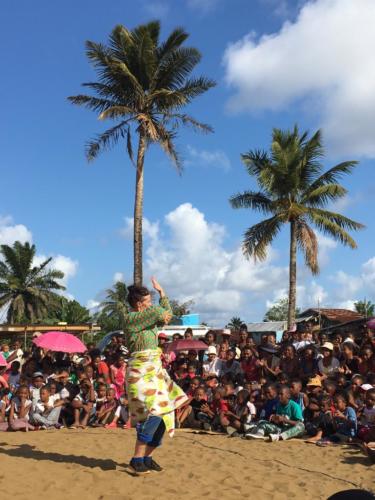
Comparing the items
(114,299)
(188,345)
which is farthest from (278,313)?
(188,345)

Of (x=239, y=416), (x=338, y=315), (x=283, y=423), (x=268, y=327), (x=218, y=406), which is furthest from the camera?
(x=268, y=327)

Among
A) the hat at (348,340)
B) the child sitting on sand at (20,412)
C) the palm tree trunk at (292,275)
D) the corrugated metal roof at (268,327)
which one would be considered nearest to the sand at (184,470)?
the child sitting on sand at (20,412)

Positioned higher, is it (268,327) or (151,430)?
(268,327)

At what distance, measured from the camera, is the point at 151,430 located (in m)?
5.08

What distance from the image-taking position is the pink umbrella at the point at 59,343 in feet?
35.0

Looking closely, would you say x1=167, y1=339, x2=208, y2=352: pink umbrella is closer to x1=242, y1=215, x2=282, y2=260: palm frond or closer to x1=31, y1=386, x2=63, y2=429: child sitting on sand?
x1=31, y1=386, x2=63, y2=429: child sitting on sand

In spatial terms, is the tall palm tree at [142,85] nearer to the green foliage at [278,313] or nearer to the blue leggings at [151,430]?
the blue leggings at [151,430]

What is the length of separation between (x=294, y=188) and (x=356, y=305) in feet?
115

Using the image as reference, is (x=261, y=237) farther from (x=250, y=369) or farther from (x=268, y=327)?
(x=268, y=327)

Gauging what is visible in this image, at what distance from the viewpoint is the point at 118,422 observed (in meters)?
9.73

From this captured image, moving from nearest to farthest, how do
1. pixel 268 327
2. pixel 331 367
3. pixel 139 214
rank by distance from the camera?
pixel 331 367
pixel 139 214
pixel 268 327

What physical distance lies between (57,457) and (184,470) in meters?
1.51

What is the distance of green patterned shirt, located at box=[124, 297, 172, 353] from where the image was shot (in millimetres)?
5281

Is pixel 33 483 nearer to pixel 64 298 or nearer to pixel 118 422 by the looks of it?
pixel 118 422
